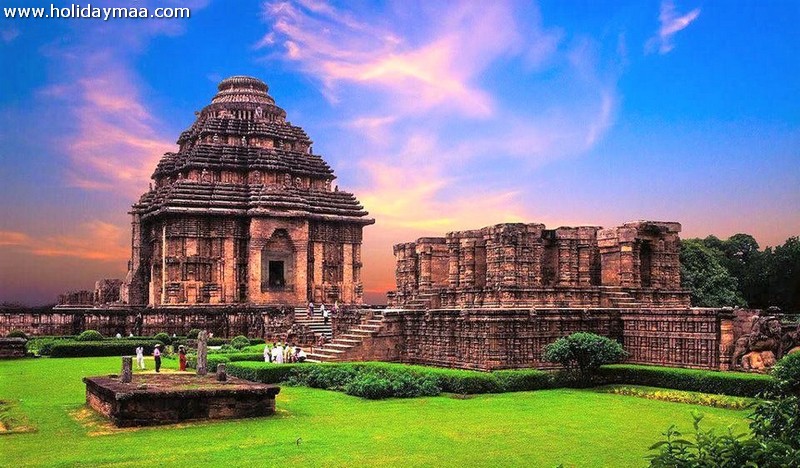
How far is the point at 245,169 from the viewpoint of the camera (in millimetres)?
44781

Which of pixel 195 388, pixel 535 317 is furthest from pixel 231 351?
pixel 195 388

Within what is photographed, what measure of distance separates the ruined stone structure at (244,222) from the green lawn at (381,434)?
24175mm

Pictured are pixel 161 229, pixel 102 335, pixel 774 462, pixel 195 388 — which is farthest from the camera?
pixel 161 229

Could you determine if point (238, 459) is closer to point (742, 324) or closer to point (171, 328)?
point (742, 324)

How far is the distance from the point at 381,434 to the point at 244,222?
3157cm

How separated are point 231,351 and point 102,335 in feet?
33.4

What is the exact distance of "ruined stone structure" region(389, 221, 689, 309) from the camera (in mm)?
22516

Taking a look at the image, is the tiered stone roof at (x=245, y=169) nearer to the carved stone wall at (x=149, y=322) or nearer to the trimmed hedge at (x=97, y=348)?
the carved stone wall at (x=149, y=322)

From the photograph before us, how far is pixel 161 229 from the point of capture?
43.1 meters

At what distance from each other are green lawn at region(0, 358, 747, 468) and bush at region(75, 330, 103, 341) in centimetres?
1549

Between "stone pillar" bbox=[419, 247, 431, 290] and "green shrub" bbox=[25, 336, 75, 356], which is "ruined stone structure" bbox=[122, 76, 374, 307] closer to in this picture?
"green shrub" bbox=[25, 336, 75, 356]

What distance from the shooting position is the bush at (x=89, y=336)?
32656mm

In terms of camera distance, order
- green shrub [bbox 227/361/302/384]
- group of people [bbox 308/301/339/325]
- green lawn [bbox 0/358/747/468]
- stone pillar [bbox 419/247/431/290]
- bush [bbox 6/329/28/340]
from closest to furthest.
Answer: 1. green lawn [bbox 0/358/747/468]
2. green shrub [bbox 227/361/302/384]
3. stone pillar [bbox 419/247/431/290]
4. bush [bbox 6/329/28/340]
5. group of people [bbox 308/301/339/325]

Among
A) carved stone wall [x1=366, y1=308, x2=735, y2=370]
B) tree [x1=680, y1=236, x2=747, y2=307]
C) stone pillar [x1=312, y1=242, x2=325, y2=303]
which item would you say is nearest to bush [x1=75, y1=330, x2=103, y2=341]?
stone pillar [x1=312, y1=242, x2=325, y2=303]
